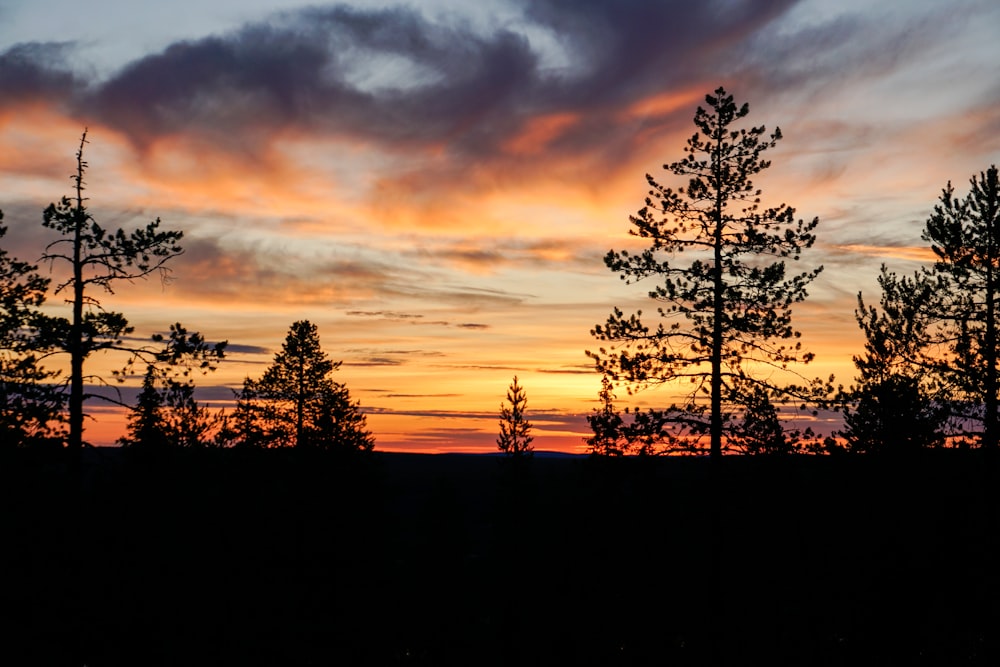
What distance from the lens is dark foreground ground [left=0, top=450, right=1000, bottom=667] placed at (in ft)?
66.2

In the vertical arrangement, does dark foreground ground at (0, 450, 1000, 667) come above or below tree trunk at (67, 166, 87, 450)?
below

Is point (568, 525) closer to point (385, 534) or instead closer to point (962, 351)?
point (385, 534)

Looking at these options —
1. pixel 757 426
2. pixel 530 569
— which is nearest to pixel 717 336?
pixel 757 426

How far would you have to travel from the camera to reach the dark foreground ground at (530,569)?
20.2 meters

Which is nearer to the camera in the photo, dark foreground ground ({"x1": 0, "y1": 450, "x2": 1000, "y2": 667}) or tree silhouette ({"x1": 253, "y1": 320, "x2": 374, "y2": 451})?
dark foreground ground ({"x1": 0, "y1": 450, "x2": 1000, "y2": 667})

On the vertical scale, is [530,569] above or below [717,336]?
below

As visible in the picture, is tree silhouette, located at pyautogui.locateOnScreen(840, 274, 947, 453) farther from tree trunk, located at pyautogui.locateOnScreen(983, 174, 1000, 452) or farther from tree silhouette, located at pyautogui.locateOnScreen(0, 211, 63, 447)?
tree silhouette, located at pyautogui.locateOnScreen(0, 211, 63, 447)

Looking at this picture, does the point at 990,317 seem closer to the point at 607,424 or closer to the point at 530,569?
the point at 607,424

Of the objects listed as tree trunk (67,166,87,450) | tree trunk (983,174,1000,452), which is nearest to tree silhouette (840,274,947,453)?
tree trunk (983,174,1000,452)

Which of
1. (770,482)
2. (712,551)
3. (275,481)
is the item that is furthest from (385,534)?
(712,551)

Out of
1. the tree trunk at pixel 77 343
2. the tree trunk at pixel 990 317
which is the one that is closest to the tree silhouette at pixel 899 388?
the tree trunk at pixel 990 317

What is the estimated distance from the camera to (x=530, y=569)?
44844mm

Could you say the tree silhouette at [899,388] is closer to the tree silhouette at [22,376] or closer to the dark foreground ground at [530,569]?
the dark foreground ground at [530,569]

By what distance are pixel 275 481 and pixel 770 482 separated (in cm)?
1884
